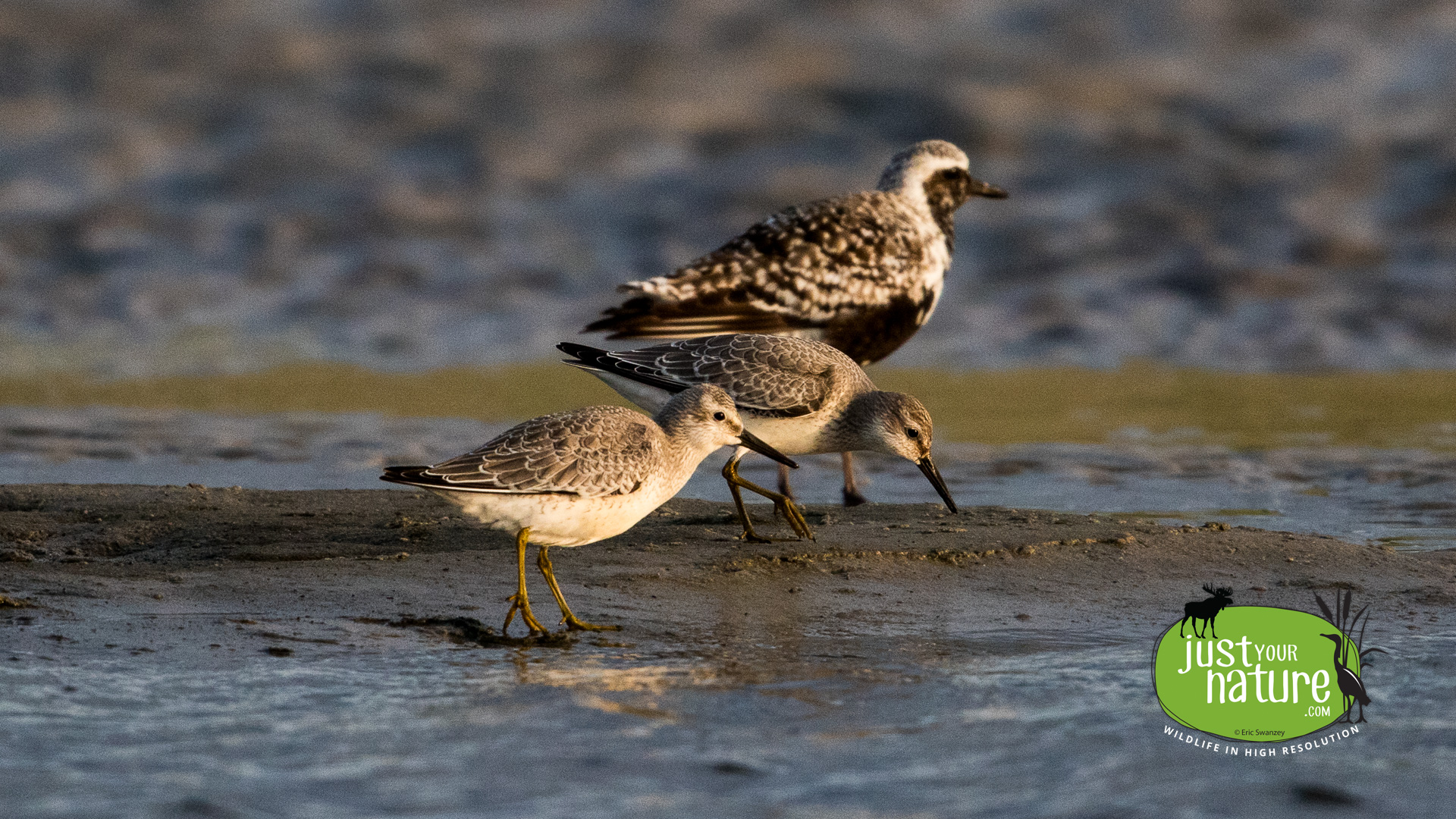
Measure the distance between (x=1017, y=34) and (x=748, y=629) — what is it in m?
13.8

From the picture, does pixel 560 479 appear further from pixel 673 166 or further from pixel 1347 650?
pixel 673 166

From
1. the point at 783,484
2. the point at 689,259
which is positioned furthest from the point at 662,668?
the point at 689,259

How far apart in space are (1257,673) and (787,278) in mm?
4642

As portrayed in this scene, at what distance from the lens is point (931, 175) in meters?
10.5

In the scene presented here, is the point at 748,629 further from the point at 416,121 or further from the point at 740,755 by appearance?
the point at 416,121

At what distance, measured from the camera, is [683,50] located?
59.8 feet

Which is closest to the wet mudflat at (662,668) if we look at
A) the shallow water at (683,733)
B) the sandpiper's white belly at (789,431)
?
the shallow water at (683,733)

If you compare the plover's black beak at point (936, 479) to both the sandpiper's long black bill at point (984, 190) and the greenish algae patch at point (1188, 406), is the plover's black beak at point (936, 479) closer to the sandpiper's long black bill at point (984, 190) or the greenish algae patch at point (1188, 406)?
the greenish algae patch at point (1188, 406)

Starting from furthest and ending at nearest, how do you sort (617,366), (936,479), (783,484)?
1. (783,484)
2. (617,366)
3. (936,479)

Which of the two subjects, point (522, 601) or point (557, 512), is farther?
point (557, 512)

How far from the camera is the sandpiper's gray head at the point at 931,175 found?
10.4 meters

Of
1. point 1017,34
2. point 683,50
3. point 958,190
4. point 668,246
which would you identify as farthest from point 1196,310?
point 683,50

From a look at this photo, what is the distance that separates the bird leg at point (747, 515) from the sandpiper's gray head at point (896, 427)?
0.49 metres

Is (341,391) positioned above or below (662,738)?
above
